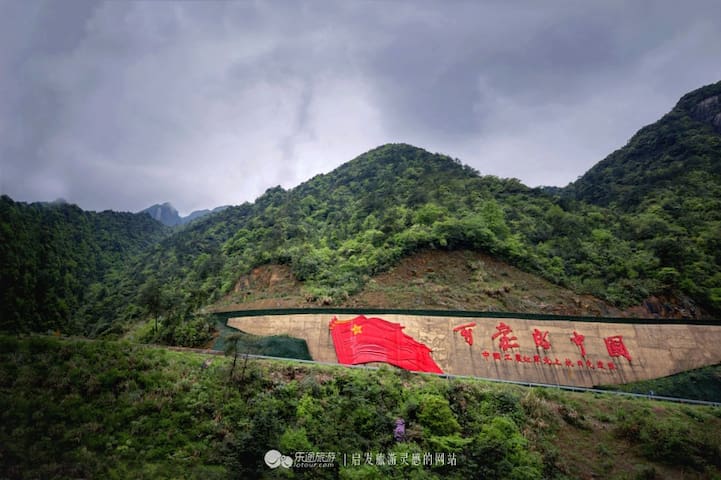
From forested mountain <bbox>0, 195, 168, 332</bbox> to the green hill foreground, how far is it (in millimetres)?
19755

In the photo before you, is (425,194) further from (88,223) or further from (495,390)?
(88,223)

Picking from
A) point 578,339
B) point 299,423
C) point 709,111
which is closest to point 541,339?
point 578,339

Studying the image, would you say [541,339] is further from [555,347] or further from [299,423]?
[299,423]

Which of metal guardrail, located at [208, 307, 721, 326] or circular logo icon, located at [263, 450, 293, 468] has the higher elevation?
metal guardrail, located at [208, 307, 721, 326]

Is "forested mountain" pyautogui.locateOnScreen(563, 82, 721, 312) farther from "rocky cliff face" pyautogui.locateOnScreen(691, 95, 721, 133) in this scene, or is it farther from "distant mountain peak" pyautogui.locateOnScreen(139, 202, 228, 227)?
"distant mountain peak" pyautogui.locateOnScreen(139, 202, 228, 227)

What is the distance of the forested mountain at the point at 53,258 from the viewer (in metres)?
28.1

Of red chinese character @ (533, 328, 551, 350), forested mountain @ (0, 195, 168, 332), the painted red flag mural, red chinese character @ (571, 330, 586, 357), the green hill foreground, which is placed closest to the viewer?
the green hill foreground

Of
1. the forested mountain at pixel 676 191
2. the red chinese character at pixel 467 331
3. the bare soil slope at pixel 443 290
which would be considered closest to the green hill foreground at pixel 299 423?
the red chinese character at pixel 467 331

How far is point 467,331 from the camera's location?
16.6 meters

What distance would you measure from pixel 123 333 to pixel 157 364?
536 inches

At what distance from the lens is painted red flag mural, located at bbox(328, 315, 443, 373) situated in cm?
1581

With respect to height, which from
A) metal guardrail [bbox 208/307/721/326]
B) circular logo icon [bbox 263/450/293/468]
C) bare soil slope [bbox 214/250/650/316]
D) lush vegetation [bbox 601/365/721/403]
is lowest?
lush vegetation [bbox 601/365/721/403]

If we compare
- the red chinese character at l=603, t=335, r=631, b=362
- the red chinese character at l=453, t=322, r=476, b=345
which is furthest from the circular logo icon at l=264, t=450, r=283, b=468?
the red chinese character at l=603, t=335, r=631, b=362

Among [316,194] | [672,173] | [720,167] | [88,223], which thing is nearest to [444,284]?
[316,194]
